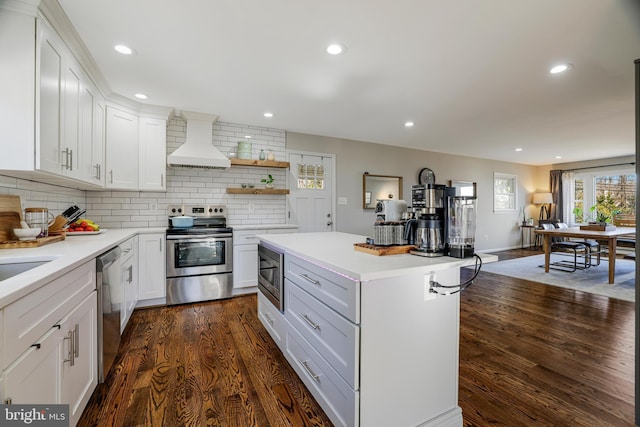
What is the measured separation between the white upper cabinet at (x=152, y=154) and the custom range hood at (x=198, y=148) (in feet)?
0.42

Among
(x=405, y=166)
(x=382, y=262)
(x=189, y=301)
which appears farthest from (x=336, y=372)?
(x=405, y=166)

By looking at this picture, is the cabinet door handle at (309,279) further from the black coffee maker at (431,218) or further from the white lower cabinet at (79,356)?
the white lower cabinet at (79,356)

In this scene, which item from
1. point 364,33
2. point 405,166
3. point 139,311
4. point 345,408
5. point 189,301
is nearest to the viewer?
point 345,408

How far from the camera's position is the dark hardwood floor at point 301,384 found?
5.32ft

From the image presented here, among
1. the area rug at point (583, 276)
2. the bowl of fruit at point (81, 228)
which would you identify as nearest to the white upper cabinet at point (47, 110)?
the bowl of fruit at point (81, 228)

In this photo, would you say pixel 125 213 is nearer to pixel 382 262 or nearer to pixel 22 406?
pixel 22 406

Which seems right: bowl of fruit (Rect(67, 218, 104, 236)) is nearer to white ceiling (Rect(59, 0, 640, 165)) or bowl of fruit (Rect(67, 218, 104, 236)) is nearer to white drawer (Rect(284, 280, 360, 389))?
white ceiling (Rect(59, 0, 640, 165))

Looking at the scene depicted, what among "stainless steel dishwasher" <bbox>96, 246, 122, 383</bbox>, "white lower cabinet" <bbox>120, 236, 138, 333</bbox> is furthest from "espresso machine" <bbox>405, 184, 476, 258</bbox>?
"white lower cabinet" <bbox>120, 236, 138, 333</bbox>

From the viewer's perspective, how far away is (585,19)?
74.4 inches

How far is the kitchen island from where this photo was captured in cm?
128

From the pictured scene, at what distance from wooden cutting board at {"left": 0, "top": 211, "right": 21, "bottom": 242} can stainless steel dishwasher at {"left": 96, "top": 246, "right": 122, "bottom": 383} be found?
2.05ft

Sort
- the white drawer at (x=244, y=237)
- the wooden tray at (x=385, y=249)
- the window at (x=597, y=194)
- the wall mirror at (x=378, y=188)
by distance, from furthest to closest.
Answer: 1. the window at (x=597, y=194)
2. the wall mirror at (x=378, y=188)
3. the white drawer at (x=244, y=237)
4. the wooden tray at (x=385, y=249)

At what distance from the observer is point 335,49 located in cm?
227

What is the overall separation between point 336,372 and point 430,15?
90.0 inches
